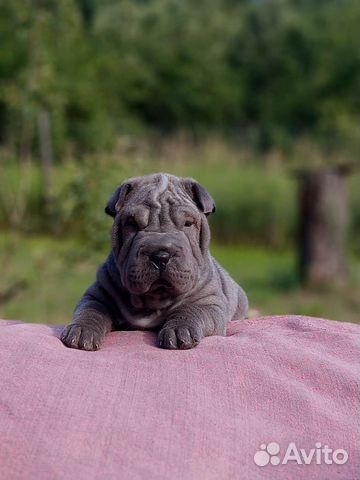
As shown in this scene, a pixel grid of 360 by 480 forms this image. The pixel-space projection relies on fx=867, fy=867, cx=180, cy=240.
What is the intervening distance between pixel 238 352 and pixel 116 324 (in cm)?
79

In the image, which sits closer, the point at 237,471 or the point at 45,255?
the point at 237,471

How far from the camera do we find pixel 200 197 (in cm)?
371

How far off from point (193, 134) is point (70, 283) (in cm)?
1623

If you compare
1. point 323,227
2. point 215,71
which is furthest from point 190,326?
point 215,71

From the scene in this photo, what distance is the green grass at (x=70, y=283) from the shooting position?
825 cm

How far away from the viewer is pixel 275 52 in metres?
33.3

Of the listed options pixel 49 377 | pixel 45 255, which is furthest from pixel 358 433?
pixel 45 255

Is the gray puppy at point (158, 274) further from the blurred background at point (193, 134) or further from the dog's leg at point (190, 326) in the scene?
the blurred background at point (193, 134)

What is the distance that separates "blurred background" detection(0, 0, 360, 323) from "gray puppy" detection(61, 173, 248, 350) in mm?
1853

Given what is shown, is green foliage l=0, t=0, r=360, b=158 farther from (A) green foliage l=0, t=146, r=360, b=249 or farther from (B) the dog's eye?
(B) the dog's eye

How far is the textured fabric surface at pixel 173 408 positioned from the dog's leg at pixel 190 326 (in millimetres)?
69

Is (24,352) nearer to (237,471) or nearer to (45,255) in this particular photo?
(237,471)
